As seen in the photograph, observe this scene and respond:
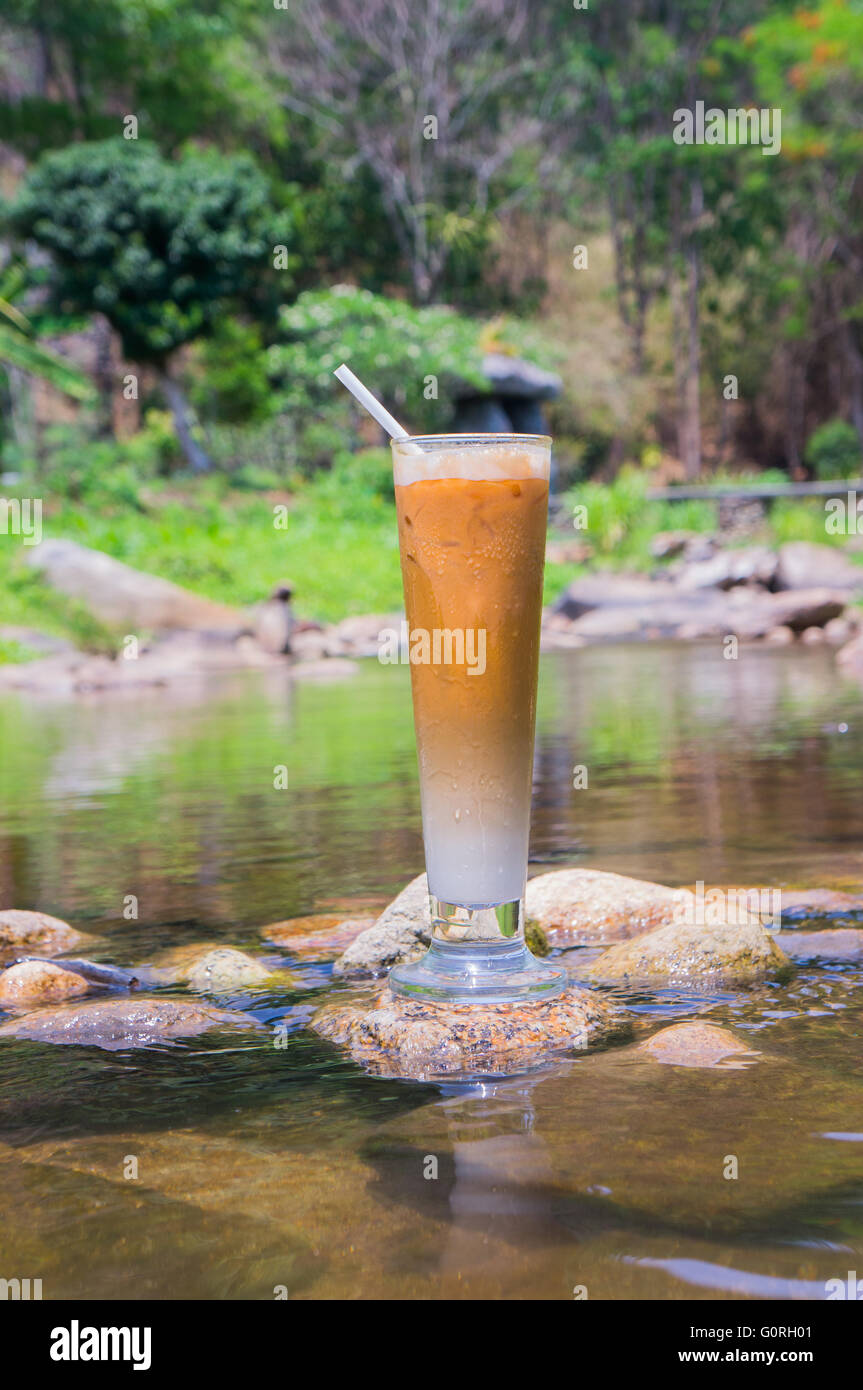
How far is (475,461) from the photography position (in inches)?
86.3

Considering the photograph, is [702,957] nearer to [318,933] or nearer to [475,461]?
[318,933]

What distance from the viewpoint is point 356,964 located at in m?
2.54

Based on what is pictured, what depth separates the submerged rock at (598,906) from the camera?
9.42ft

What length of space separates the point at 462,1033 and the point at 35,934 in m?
1.21

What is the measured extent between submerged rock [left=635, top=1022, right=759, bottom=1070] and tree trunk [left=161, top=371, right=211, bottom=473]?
19601 millimetres

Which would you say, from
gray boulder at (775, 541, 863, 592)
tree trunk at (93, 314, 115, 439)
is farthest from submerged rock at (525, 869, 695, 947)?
tree trunk at (93, 314, 115, 439)

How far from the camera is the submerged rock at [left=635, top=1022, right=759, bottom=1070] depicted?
74.8 inches

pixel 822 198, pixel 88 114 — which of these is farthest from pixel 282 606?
pixel 822 198

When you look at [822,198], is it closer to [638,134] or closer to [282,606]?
[638,134]

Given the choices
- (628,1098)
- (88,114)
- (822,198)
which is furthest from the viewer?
(822,198)

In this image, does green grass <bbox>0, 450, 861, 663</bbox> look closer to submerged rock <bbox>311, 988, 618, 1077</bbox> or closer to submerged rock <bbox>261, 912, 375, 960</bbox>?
submerged rock <bbox>261, 912, 375, 960</bbox>

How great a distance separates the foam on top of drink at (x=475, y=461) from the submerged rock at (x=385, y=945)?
836mm
